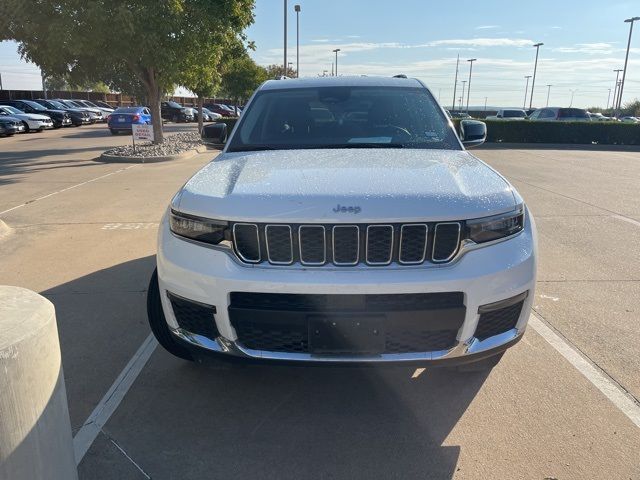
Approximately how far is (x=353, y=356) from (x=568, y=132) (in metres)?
26.2

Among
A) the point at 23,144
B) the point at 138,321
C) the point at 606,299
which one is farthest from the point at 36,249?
the point at 23,144

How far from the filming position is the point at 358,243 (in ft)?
8.35

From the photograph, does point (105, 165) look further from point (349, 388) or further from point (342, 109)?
point (349, 388)

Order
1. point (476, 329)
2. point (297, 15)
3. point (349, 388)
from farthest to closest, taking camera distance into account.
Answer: point (297, 15) → point (349, 388) → point (476, 329)

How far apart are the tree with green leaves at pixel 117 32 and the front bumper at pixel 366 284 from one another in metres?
13.0

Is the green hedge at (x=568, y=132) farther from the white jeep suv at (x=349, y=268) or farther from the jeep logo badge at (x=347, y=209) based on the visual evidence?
the jeep logo badge at (x=347, y=209)

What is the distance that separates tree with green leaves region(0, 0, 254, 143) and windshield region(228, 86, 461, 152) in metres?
11.2

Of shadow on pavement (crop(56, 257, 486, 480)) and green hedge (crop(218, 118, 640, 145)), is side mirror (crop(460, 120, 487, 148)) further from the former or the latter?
green hedge (crop(218, 118, 640, 145))

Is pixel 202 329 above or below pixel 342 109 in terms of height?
below

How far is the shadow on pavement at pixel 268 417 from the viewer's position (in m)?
2.58

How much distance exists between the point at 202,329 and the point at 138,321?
170 centimetres

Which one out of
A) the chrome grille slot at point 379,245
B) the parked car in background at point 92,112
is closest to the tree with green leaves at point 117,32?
the chrome grille slot at point 379,245

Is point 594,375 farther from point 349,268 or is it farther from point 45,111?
point 45,111

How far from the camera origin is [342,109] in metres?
4.25
